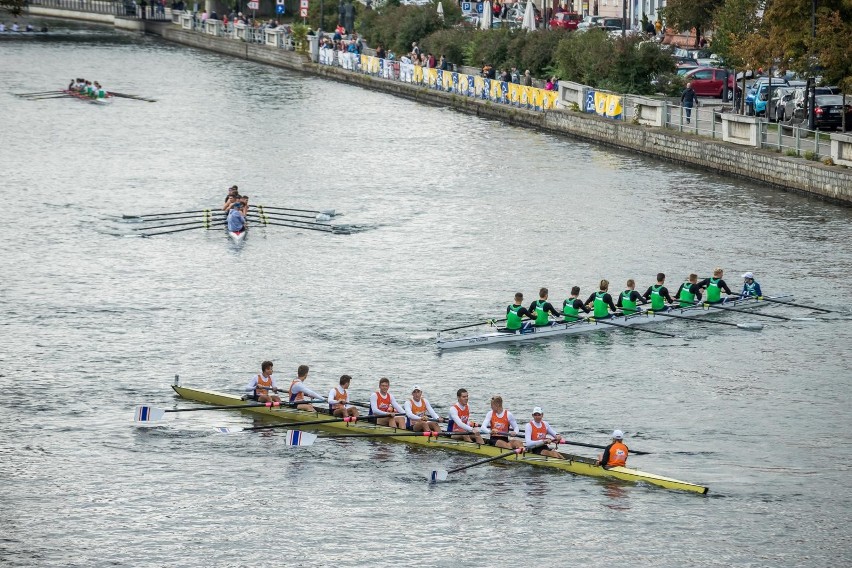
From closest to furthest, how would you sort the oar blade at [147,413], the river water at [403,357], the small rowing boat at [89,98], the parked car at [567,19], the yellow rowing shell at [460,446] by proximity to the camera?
the river water at [403,357] → the yellow rowing shell at [460,446] → the oar blade at [147,413] → the small rowing boat at [89,98] → the parked car at [567,19]

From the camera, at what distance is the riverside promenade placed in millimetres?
54562

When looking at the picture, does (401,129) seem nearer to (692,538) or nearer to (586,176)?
(586,176)

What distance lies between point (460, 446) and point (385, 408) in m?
2.02

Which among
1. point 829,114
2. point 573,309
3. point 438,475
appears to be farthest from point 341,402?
point 829,114

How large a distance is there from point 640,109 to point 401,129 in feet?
46.2

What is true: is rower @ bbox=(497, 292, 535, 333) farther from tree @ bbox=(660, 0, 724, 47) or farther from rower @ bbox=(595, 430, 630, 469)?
tree @ bbox=(660, 0, 724, 47)

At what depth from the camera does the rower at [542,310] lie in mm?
39562

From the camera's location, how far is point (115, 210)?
56562 millimetres

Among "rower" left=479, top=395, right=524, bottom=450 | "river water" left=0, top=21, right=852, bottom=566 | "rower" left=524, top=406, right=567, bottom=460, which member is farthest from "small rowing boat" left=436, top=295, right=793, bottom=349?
"rower" left=524, top=406, right=567, bottom=460

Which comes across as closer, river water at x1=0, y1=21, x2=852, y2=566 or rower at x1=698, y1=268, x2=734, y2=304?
river water at x1=0, y1=21, x2=852, y2=566

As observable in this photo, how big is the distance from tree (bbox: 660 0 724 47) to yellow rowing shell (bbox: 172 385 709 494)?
49.5 meters

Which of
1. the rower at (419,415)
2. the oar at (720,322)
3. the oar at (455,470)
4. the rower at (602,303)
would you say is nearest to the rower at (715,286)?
Answer: the oar at (720,322)

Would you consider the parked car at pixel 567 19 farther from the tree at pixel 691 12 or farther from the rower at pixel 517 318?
the rower at pixel 517 318

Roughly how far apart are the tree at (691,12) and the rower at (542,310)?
4094 cm
